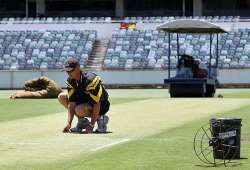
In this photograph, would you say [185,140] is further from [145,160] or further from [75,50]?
[75,50]

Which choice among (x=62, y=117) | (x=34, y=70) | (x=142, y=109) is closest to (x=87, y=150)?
(x=62, y=117)

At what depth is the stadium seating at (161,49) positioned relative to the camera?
52344mm

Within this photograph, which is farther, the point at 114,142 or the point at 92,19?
the point at 92,19

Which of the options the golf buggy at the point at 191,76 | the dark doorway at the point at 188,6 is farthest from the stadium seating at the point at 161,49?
the golf buggy at the point at 191,76

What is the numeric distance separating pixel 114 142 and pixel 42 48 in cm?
4401

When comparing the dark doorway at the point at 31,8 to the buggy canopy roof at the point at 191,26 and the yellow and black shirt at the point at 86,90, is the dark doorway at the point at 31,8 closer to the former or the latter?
the buggy canopy roof at the point at 191,26

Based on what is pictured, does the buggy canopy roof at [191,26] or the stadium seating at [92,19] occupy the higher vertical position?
the buggy canopy roof at [191,26]

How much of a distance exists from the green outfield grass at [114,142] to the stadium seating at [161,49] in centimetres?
2938

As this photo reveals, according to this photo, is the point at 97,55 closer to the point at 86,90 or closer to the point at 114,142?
the point at 86,90

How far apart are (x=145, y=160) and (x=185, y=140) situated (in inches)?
120

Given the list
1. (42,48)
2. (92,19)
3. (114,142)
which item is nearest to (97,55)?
(42,48)

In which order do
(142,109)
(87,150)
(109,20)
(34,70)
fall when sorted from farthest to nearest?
(109,20) < (34,70) < (142,109) < (87,150)

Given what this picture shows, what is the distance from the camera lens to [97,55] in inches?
2221

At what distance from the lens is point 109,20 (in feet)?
198
